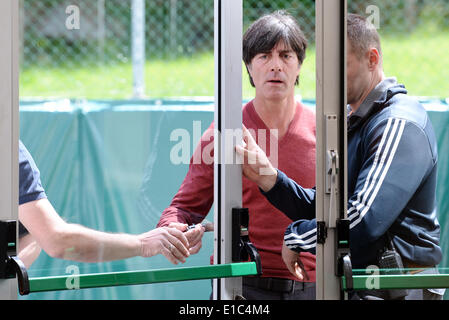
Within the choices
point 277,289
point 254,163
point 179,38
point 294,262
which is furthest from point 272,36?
point 277,289

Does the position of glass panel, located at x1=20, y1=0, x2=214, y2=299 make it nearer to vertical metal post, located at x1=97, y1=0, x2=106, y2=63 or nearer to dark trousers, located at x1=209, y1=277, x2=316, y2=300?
vertical metal post, located at x1=97, y1=0, x2=106, y2=63

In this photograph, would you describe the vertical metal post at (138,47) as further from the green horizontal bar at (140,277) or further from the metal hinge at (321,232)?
the metal hinge at (321,232)

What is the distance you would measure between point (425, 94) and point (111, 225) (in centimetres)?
128

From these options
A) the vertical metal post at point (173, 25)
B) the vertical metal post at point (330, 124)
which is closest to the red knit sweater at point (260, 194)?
the vertical metal post at point (330, 124)

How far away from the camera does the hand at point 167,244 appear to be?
2.54 metres

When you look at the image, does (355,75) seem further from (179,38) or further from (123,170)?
(123,170)

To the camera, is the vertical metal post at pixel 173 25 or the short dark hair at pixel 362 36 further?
the vertical metal post at pixel 173 25

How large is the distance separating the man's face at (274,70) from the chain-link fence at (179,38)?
53mm

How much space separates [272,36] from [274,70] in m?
0.13

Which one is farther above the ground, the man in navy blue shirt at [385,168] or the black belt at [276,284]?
the man in navy blue shirt at [385,168]

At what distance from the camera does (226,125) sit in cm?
260

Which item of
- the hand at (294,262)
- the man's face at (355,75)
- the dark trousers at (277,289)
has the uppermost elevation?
the man's face at (355,75)

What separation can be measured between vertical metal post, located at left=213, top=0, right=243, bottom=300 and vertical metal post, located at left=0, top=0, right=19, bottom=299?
0.74 metres
